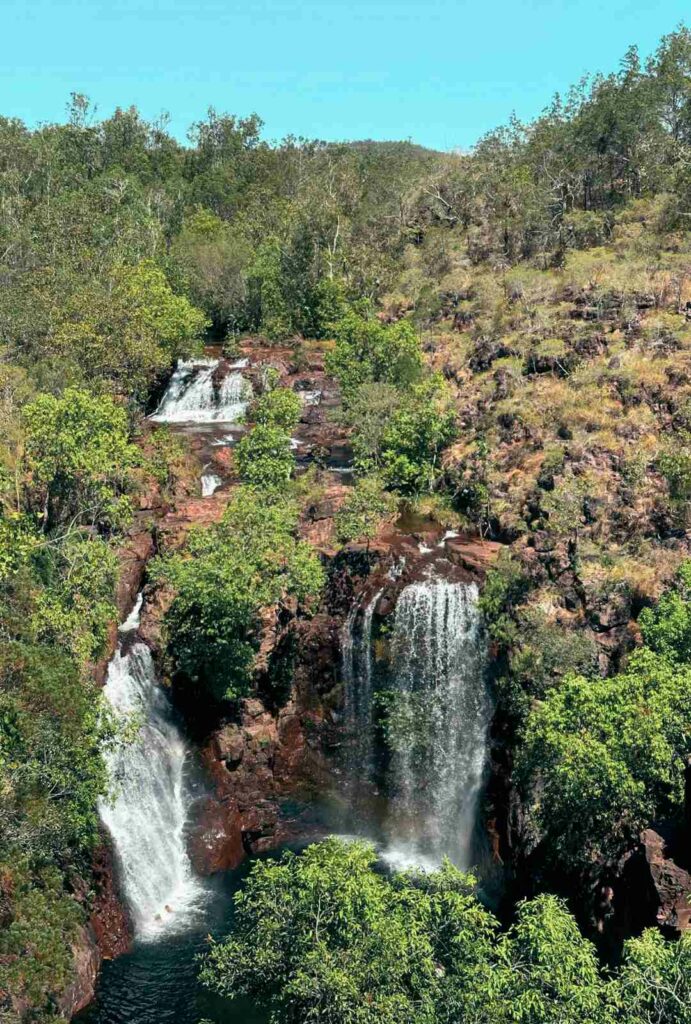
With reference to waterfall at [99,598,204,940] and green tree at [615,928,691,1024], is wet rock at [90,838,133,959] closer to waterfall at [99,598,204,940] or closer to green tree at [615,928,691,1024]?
waterfall at [99,598,204,940]

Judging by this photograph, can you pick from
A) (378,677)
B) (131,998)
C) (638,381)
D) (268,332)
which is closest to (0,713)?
(131,998)

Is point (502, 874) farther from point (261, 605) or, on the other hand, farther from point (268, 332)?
point (268, 332)

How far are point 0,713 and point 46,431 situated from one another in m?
15.5

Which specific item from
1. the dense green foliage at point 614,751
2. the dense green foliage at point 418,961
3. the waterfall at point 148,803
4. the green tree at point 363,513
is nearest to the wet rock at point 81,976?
the waterfall at point 148,803

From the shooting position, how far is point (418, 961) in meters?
22.4

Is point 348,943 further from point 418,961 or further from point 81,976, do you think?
point 81,976

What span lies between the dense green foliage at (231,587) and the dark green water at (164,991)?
996 cm

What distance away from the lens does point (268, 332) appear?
253 ft

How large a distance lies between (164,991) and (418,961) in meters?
11.3

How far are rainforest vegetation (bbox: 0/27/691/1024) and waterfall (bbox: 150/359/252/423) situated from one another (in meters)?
2.54

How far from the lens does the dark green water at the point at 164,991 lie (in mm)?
28453

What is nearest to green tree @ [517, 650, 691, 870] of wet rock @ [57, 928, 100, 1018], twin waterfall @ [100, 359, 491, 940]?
twin waterfall @ [100, 359, 491, 940]

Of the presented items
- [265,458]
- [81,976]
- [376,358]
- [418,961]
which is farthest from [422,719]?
[376,358]

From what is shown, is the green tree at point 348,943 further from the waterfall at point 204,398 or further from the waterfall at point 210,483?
the waterfall at point 204,398
